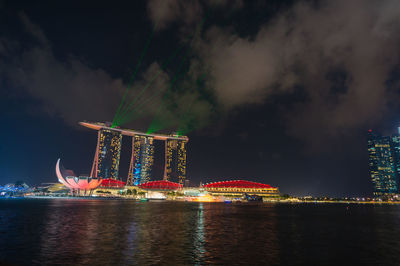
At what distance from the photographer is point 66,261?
18109 mm

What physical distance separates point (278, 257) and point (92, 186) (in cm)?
19730

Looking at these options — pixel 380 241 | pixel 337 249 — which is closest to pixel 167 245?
pixel 337 249

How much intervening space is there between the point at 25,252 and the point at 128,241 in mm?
8543

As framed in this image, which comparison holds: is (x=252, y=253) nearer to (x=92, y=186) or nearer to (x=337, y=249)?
(x=337, y=249)

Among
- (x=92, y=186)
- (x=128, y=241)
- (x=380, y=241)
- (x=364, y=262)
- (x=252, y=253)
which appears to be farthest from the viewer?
(x=92, y=186)

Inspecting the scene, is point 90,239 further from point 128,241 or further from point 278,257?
point 278,257

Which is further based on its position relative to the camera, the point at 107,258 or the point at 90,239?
the point at 90,239

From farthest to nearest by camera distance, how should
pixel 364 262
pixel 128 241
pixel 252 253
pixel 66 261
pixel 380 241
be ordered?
pixel 380 241
pixel 128 241
pixel 252 253
pixel 364 262
pixel 66 261

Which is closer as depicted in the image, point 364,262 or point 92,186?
point 364,262

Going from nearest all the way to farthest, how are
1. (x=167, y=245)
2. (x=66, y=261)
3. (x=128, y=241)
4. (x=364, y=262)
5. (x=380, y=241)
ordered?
(x=66, y=261) < (x=364, y=262) < (x=167, y=245) < (x=128, y=241) < (x=380, y=241)

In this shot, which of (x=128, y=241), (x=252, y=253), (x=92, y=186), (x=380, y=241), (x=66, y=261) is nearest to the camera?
(x=66, y=261)

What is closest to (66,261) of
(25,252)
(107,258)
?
(107,258)

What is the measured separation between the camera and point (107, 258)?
18.9 meters

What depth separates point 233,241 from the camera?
26797 mm
